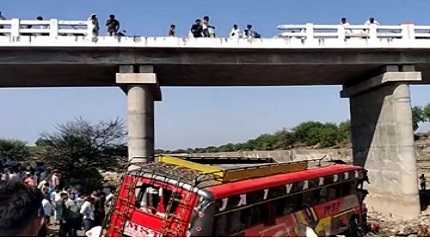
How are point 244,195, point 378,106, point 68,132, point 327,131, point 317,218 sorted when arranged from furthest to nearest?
point 327,131
point 68,132
point 378,106
point 317,218
point 244,195

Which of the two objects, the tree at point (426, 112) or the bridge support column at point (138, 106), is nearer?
the bridge support column at point (138, 106)

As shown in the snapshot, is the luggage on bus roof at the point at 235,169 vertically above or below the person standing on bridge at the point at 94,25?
below

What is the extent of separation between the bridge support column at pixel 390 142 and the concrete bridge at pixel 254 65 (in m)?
0.04

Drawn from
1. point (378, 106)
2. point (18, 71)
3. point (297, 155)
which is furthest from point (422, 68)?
point (297, 155)

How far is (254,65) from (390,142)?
6.65 m

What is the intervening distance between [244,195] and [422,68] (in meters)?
14.1

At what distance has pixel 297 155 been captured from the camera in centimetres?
3916

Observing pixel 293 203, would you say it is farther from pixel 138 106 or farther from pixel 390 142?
pixel 390 142

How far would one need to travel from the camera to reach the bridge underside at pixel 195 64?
1666 cm

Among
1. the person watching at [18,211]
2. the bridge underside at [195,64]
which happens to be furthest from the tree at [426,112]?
the person watching at [18,211]

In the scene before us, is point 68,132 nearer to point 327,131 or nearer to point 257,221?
point 257,221

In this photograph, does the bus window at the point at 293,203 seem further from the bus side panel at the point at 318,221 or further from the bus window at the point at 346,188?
the bus window at the point at 346,188

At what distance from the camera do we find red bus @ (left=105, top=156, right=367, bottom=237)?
8.95m

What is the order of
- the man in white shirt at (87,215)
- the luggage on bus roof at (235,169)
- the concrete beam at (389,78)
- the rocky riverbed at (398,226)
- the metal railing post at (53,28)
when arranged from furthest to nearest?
the concrete beam at (389,78) < the metal railing post at (53,28) < the rocky riverbed at (398,226) < the man in white shirt at (87,215) < the luggage on bus roof at (235,169)
